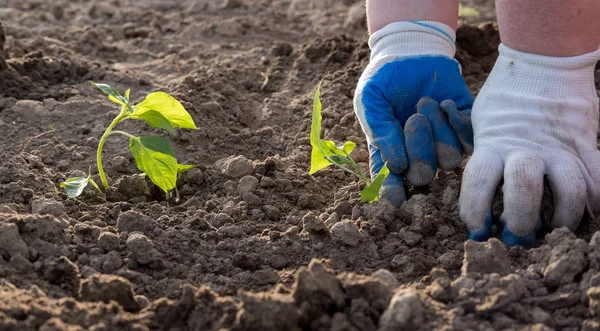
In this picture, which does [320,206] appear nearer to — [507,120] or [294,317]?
[507,120]

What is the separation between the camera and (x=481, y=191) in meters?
2.04

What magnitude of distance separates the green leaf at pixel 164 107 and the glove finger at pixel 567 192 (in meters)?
1.02

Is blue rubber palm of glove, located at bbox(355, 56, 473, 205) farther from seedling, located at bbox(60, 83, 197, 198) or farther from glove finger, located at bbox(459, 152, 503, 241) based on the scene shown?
seedling, located at bbox(60, 83, 197, 198)

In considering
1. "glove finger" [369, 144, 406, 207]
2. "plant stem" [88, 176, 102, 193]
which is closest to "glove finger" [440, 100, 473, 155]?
"glove finger" [369, 144, 406, 207]

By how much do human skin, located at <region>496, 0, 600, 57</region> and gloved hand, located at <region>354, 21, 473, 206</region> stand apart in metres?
0.28

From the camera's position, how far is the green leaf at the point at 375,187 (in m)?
2.11

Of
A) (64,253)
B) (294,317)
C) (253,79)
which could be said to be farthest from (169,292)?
(253,79)

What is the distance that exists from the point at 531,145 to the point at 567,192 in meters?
0.17

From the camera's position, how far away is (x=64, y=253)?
1.89 metres

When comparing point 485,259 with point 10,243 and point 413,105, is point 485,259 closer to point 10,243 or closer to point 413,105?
point 413,105

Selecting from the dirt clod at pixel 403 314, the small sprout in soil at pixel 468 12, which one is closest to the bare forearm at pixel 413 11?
the dirt clod at pixel 403 314

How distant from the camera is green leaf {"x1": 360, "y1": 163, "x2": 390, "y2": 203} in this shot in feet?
6.93

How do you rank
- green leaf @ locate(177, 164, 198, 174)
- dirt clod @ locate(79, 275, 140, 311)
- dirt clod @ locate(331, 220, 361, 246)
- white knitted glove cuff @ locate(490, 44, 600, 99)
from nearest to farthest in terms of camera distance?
dirt clod @ locate(79, 275, 140, 311), dirt clod @ locate(331, 220, 361, 246), white knitted glove cuff @ locate(490, 44, 600, 99), green leaf @ locate(177, 164, 198, 174)

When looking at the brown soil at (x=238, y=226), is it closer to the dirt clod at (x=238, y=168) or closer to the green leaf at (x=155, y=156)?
the dirt clod at (x=238, y=168)
